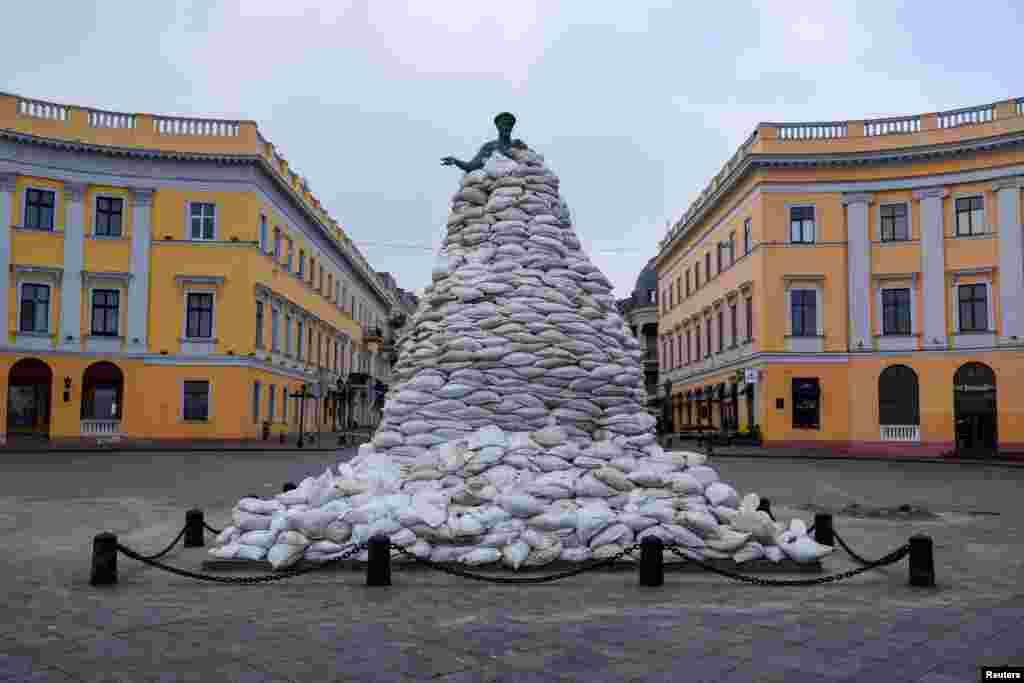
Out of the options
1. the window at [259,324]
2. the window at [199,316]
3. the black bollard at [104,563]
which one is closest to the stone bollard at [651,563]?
the black bollard at [104,563]

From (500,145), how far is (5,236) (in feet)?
90.5

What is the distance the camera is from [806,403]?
3488cm

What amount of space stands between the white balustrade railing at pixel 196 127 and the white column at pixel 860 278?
23.3 m

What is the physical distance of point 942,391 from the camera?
33438 millimetres

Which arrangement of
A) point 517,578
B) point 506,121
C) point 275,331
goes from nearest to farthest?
point 517,578 < point 506,121 < point 275,331

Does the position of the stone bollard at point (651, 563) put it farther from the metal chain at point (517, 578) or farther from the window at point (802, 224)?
the window at point (802, 224)

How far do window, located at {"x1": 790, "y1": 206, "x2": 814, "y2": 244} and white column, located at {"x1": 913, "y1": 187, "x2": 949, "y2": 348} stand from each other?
12.8ft

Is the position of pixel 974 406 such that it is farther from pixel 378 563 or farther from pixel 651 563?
pixel 378 563

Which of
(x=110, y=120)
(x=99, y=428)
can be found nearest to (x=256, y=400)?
(x=99, y=428)

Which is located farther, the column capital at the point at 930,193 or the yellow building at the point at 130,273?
the column capital at the point at 930,193

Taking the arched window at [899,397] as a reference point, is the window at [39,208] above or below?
above

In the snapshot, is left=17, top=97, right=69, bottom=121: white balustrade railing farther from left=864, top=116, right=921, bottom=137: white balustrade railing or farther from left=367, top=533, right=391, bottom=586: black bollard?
left=367, top=533, right=391, bottom=586: black bollard

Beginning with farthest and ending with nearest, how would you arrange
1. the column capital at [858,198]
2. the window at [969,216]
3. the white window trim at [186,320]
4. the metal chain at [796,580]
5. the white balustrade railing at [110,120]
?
the column capital at [858,198] → the white window trim at [186,320] → the white balustrade railing at [110,120] → the window at [969,216] → the metal chain at [796,580]

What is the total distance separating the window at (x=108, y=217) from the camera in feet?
111
